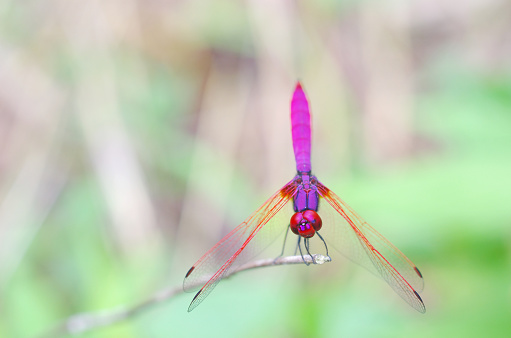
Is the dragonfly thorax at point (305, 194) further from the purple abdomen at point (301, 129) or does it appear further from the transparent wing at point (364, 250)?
the purple abdomen at point (301, 129)

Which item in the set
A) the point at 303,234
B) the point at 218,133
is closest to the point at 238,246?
the point at 303,234

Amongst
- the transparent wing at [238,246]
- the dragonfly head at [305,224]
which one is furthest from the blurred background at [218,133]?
the dragonfly head at [305,224]

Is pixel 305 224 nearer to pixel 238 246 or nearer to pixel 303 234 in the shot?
pixel 303 234

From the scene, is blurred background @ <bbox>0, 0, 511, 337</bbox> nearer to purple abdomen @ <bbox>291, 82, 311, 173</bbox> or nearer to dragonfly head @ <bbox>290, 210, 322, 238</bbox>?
purple abdomen @ <bbox>291, 82, 311, 173</bbox>

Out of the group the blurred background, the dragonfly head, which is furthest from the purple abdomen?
the blurred background

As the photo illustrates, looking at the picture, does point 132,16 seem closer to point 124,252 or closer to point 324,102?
point 324,102
